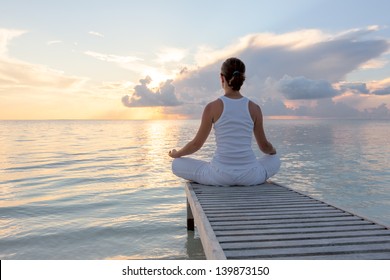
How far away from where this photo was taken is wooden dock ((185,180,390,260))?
359 centimetres

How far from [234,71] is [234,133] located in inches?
42.6

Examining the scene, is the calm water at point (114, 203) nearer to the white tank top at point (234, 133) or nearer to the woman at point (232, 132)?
the woman at point (232, 132)

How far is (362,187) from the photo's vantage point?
1402 cm

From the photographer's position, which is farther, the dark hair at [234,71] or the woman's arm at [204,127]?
the woman's arm at [204,127]

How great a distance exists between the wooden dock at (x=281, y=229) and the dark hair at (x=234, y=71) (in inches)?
76.0

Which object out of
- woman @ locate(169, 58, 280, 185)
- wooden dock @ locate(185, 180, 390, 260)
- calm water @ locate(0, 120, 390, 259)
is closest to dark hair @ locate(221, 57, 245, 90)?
woman @ locate(169, 58, 280, 185)

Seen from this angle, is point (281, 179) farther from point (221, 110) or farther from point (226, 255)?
point (226, 255)

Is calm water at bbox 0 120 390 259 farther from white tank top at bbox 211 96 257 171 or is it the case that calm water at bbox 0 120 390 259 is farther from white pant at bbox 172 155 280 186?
white tank top at bbox 211 96 257 171

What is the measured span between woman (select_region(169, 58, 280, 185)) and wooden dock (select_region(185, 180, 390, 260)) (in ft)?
1.76

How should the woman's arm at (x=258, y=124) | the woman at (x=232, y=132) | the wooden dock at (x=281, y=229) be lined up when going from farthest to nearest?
the woman's arm at (x=258, y=124)
the woman at (x=232, y=132)
the wooden dock at (x=281, y=229)

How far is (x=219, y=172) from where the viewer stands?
6770 mm

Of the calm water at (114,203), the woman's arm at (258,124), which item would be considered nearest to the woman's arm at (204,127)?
the woman's arm at (258,124)

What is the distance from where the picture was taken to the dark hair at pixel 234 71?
608 centimetres

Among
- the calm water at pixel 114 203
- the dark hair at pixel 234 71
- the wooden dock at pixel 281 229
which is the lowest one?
the calm water at pixel 114 203
